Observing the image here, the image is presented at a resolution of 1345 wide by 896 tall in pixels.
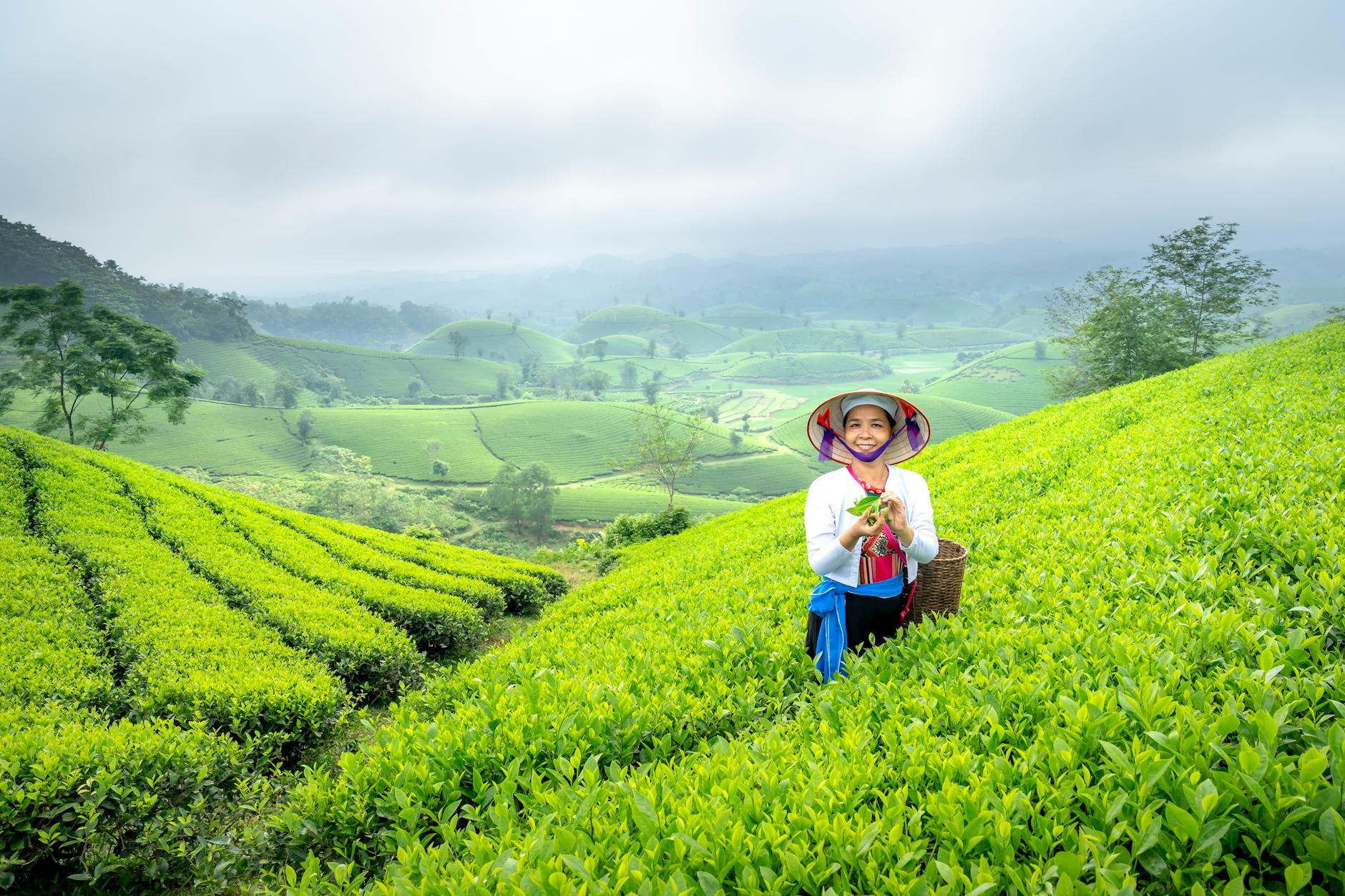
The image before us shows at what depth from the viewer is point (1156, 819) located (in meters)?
1.91

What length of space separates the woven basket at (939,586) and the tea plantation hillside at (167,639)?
5.41 meters

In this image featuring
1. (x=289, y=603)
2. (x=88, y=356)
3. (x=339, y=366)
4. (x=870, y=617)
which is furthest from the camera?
(x=339, y=366)

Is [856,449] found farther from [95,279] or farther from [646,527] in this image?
[95,279]

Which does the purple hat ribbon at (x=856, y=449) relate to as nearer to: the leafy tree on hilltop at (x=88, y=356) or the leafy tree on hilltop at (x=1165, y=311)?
the leafy tree on hilltop at (x=88, y=356)

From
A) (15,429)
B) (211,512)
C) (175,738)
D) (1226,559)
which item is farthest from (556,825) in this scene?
(15,429)

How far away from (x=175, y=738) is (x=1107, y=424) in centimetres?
1370

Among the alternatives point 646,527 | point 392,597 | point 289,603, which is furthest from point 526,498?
point 289,603

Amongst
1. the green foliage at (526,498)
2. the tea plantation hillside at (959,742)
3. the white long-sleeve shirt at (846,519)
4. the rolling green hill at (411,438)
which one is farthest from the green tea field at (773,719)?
the rolling green hill at (411,438)

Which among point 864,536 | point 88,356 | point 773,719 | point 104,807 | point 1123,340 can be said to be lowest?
point 104,807

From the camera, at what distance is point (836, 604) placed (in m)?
3.91

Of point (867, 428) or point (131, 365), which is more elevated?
point (131, 365)

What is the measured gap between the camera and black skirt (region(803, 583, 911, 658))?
391cm

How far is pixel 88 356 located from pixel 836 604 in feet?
150

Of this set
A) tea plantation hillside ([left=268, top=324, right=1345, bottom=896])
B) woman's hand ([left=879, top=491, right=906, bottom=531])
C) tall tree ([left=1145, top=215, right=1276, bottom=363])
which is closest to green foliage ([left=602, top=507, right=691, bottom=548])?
tea plantation hillside ([left=268, top=324, right=1345, bottom=896])
